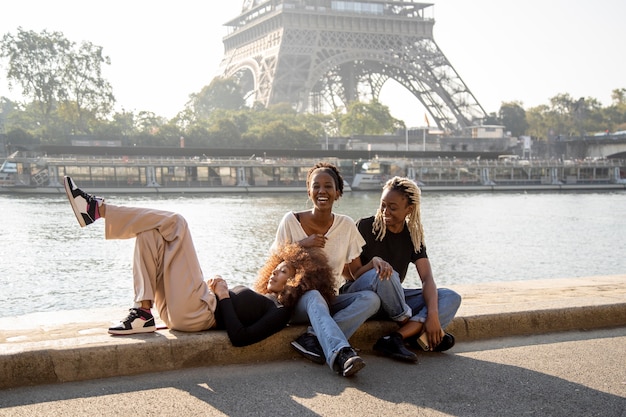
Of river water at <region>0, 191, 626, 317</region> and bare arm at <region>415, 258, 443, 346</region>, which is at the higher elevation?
bare arm at <region>415, 258, 443, 346</region>

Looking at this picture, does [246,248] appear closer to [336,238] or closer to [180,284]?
[336,238]

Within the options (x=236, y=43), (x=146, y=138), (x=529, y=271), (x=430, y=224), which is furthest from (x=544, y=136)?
(x=529, y=271)

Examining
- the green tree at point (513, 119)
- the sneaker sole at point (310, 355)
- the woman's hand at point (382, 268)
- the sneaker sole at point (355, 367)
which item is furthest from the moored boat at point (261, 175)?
the sneaker sole at point (355, 367)

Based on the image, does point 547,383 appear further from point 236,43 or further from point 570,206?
point 236,43

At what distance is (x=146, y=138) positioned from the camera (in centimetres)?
5988

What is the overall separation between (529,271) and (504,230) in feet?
25.5

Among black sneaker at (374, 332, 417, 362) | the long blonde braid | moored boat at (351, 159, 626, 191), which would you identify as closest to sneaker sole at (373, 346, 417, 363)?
black sneaker at (374, 332, 417, 362)

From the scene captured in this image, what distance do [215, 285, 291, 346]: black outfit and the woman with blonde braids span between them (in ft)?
1.95

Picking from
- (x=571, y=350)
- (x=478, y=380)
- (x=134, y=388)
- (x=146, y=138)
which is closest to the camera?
(x=134, y=388)

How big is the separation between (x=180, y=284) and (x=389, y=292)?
1.17 metres

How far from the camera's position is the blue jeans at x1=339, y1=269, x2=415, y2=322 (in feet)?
12.9

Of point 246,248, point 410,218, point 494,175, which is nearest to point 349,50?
point 494,175

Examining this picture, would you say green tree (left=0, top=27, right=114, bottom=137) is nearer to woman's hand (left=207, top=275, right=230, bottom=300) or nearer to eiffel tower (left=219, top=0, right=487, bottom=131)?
eiffel tower (left=219, top=0, right=487, bottom=131)

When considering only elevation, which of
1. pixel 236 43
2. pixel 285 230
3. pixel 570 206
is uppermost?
pixel 236 43
